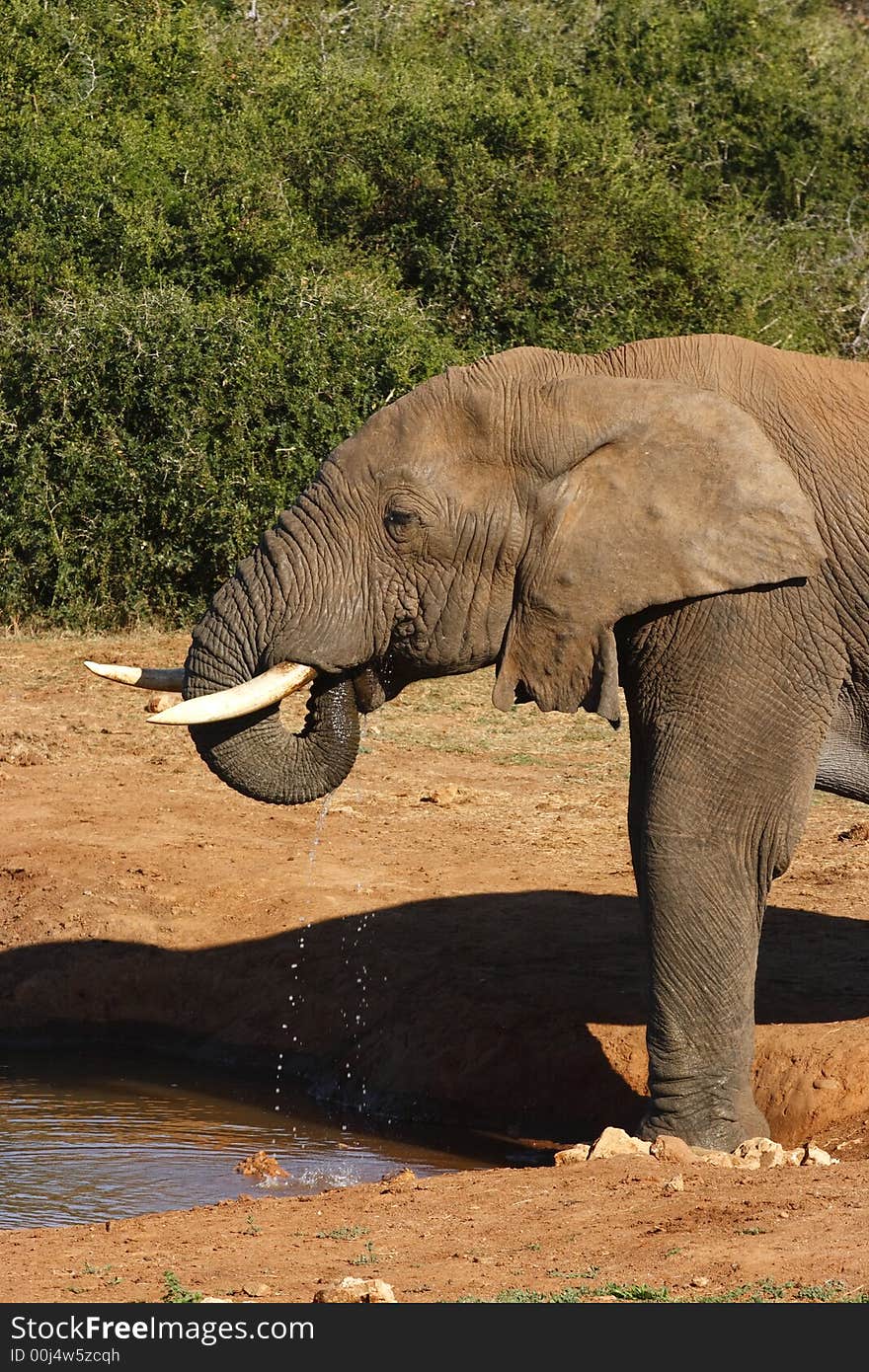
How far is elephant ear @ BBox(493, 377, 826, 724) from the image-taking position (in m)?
5.91

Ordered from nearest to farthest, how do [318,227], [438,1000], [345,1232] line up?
[345,1232]
[438,1000]
[318,227]

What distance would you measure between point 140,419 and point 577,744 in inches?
190

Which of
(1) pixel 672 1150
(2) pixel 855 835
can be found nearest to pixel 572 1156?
(1) pixel 672 1150

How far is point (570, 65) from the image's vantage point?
22594 millimetres

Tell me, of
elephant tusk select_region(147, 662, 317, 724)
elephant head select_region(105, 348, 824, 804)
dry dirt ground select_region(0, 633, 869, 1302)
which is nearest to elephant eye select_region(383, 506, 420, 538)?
elephant head select_region(105, 348, 824, 804)

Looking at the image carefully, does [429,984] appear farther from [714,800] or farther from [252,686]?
[252,686]

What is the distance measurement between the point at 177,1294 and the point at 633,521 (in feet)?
8.73

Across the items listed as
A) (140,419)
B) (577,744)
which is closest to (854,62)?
(140,419)

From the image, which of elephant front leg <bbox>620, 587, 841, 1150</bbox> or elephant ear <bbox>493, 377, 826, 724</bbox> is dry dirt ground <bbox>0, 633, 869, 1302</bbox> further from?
elephant ear <bbox>493, 377, 826, 724</bbox>

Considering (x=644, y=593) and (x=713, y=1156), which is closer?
(x=644, y=593)

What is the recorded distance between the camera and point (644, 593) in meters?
5.92

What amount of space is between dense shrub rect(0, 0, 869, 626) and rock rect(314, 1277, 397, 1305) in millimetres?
10748
